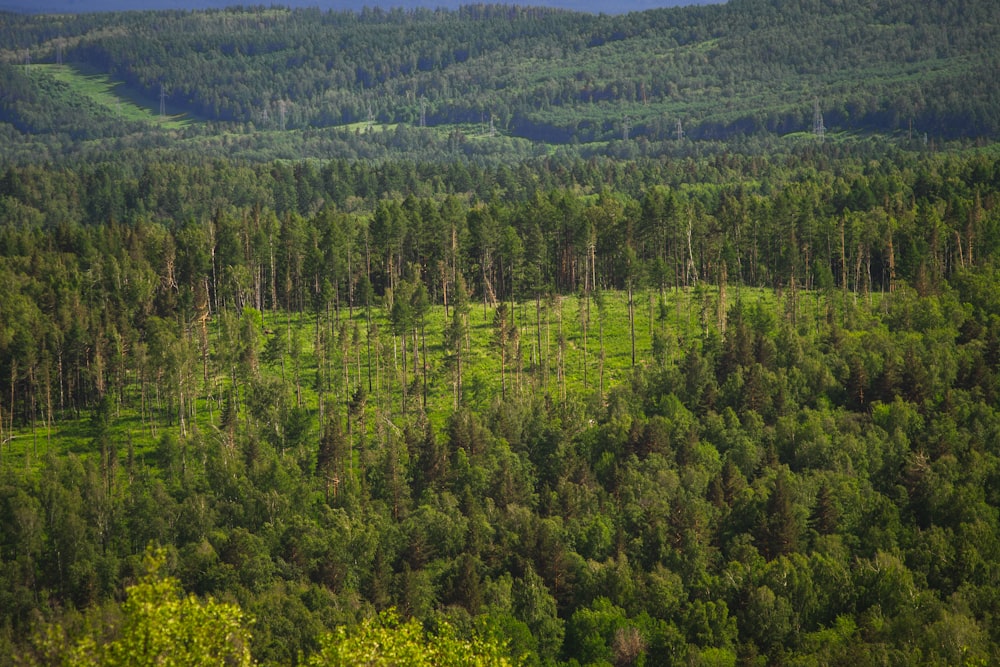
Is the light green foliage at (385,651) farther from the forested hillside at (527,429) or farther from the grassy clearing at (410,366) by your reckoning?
the grassy clearing at (410,366)

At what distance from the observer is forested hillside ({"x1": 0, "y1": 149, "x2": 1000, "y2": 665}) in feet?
306

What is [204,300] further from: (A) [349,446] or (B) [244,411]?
(A) [349,446]

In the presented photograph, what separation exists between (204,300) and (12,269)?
28624 millimetres

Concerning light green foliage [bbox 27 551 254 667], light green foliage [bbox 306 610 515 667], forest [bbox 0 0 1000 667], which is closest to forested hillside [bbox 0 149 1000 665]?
light green foliage [bbox 27 551 254 667]

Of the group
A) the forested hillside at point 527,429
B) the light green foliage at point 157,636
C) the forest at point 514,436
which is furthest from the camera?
the forested hillside at point 527,429

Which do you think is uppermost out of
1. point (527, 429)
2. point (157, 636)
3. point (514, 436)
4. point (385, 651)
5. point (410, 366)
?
point (157, 636)

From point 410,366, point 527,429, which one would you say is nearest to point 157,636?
point 527,429

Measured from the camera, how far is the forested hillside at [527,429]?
306ft

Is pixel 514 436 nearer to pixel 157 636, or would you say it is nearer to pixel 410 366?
pixel 410 366

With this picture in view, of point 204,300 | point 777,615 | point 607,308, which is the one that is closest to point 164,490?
point 204,300

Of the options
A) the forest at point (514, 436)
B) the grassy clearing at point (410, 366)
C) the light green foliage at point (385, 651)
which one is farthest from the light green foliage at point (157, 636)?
the grassy clearing at point (410, 366)

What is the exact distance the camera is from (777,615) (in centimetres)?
9050

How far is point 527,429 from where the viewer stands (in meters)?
126

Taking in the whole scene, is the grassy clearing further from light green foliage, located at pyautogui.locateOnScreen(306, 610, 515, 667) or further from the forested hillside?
light green foliage, located at pyautogui.locateOnScreen(306, 610, 515, 667)
